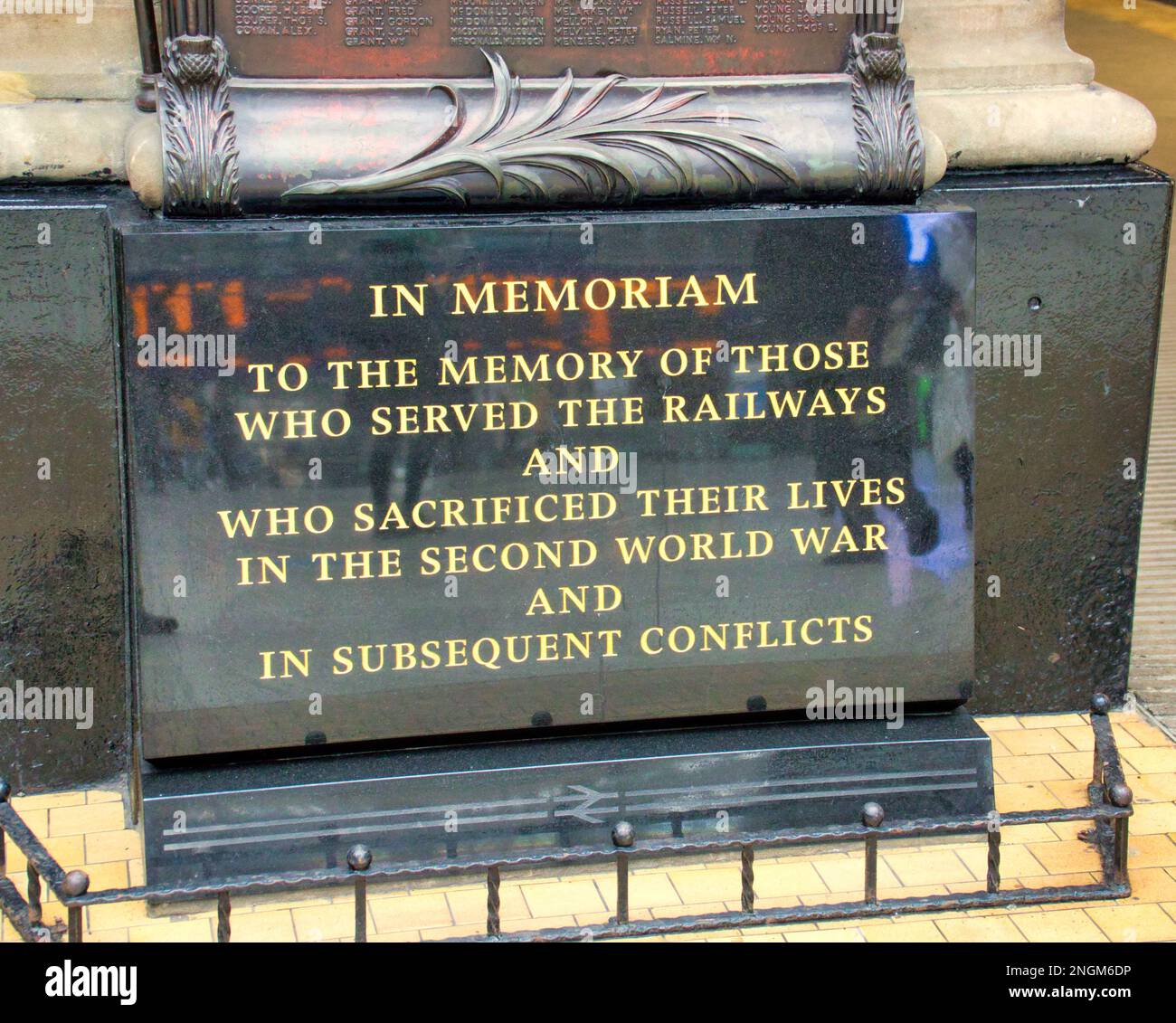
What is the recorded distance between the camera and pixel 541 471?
7.56 m

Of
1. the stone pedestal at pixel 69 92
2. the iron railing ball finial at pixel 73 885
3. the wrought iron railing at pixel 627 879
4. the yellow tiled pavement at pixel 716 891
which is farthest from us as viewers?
the stone pedestal at pixel 69 92

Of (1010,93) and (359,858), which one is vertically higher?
(1010,93)

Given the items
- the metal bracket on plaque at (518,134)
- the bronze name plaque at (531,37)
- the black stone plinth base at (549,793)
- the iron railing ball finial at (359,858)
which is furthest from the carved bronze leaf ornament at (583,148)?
the iron railing ball finial at (359,858)

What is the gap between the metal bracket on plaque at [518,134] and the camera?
7277mm

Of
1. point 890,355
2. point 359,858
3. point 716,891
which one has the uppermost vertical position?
point 890,355

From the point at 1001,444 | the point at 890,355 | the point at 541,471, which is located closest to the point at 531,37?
the point at 541,471

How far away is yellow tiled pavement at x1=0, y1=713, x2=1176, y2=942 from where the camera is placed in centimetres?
712

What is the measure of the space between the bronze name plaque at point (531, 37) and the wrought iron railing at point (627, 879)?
3.11 metres

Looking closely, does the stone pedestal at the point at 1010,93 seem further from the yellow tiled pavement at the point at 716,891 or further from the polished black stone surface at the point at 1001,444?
the yellow tiled pavement at the point at 716,891

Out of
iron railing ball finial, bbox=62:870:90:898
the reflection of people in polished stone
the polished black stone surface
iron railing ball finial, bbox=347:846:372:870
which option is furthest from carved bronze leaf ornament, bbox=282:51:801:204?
iron railing ball finial, bbox=62:870:90:898

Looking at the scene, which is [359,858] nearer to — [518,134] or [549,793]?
[549,793]

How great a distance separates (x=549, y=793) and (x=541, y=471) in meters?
1.34

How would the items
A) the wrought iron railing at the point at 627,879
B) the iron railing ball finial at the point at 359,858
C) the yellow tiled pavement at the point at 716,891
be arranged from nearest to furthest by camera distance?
1. the iron railing ball finial at the point at 359,858
2. the wrought iron railing at the point at 627,879
3. the yellow tiled pavement at the point at 716,891

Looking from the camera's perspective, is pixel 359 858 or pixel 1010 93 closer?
pixel 359 858
